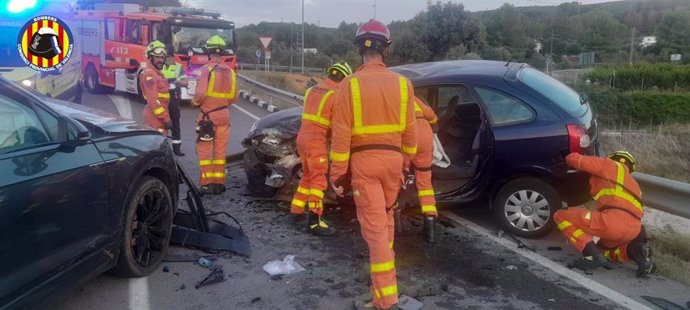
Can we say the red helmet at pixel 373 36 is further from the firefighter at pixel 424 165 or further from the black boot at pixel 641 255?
the black boot at pixel 641 255

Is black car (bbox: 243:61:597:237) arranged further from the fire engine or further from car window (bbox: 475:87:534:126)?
the fire engine

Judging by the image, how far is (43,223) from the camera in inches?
116

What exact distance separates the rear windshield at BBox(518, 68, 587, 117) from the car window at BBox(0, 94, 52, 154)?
3.86 m

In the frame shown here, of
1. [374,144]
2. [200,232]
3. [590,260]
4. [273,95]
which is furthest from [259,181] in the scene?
[273,95]

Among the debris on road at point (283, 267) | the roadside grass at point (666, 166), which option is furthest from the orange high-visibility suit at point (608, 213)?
the debris on road at point (283, 267)

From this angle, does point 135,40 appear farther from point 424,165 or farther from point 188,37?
point 424,165

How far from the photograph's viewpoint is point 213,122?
649 cm

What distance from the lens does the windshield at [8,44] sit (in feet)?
25.3

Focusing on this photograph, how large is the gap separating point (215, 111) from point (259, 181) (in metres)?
1.04

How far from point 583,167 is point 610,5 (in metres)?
120

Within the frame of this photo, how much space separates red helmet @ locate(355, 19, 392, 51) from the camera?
3.74 metres

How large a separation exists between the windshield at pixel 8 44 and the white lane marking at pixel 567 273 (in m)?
6.23

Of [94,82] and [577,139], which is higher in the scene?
[94,82]

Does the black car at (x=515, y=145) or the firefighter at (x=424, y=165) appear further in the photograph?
the black car at (x=515, y=145)
